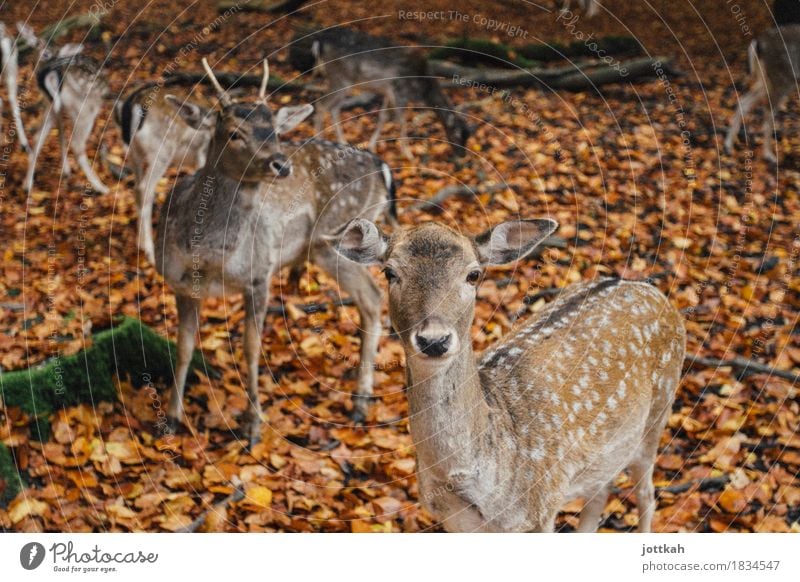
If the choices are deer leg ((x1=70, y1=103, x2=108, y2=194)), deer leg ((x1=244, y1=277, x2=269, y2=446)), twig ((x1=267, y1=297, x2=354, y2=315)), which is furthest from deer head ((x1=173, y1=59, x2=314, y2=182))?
deer leg ((x1=70, y1=103, x2=108, y2=194))

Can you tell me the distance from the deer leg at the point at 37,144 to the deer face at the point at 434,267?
6.55ft

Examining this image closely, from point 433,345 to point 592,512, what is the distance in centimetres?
126

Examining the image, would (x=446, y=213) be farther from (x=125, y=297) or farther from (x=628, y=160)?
(x=125, y=297)

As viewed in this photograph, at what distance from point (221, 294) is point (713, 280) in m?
1.99

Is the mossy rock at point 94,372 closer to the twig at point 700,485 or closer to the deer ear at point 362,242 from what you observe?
the deer ear at point 362,242

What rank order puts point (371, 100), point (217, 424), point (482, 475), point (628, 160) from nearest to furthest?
point (482, 475)
point (217, 424)
point (628, 160)
point (371, 100)

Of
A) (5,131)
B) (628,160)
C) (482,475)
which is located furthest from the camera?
(5,131)

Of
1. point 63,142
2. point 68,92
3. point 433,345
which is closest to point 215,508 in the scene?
point 433,345

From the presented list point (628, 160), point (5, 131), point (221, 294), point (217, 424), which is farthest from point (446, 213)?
point (5, 131)

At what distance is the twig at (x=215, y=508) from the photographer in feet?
9.03

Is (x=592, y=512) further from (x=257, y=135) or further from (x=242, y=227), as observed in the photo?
(x=257, y=135)

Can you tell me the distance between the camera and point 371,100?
4191 millimetres
